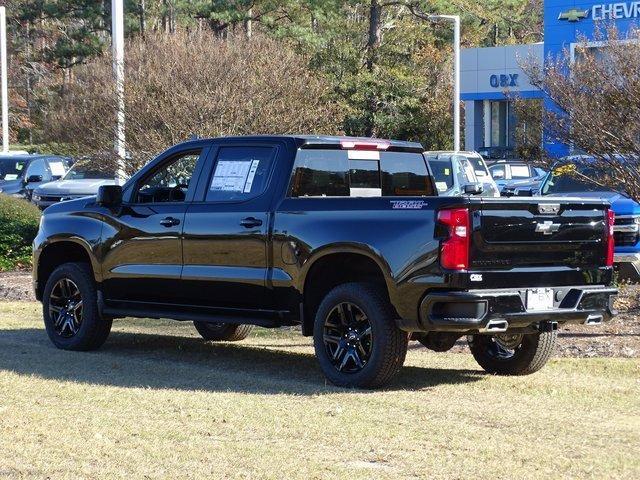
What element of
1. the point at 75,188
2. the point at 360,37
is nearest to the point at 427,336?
the point at 75,188

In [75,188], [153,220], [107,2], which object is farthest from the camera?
[107,2]

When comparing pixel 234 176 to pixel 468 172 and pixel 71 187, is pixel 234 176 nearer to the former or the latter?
pixel 468 172

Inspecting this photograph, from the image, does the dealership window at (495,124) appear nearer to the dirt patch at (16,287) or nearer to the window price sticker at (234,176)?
the dirt patch at (16,287)

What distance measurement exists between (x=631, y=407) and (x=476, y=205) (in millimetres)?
1790

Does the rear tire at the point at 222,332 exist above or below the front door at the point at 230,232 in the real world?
below

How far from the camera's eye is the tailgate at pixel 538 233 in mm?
9117

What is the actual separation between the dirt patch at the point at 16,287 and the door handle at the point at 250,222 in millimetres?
7578

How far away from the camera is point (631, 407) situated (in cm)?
905

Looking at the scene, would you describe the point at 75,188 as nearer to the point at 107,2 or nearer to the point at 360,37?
the point at 360,37

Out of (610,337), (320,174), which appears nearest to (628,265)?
(610,337)

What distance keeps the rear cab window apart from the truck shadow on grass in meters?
1.53

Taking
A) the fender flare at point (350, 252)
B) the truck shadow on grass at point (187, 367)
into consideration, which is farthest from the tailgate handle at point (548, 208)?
the truck shadow on grass at point (187, 367)

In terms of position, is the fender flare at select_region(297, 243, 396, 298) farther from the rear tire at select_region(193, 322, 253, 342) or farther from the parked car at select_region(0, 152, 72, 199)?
the parked car at select_region(0, 152, 72, 199)

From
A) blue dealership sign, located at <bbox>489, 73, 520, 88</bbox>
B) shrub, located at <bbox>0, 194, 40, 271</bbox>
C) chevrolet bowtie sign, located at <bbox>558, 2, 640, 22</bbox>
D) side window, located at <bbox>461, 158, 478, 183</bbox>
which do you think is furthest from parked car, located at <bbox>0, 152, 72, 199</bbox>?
blue dealership sign, located at <bbox>489, 73, 520, 88</bbox>
